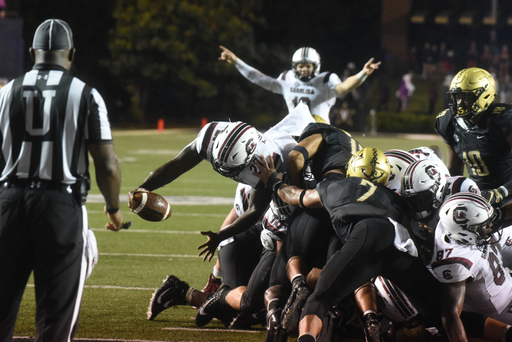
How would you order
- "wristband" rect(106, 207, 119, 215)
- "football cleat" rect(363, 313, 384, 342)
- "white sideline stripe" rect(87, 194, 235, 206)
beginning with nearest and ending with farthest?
"wristband" rect(106, 207, 119, 215), "football cleat" rect(363, 313, 384, 342), "white sideline stripe" rect(87, 194, 235, 206)

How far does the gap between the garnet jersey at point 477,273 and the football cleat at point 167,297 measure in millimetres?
1829

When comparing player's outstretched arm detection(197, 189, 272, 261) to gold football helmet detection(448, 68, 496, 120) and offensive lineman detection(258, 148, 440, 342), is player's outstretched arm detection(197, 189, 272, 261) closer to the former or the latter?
offensive lineman detection(258, 148, 440, 342)

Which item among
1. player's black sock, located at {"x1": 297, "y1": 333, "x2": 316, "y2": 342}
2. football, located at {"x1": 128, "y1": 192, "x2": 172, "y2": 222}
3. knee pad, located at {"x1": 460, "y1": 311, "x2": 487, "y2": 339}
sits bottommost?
knee pad, located at {"x1": 460, "y1": 311, "x2": 487, "y2": 339}

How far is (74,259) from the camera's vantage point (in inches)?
125

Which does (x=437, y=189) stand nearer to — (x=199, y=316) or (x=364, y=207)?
(x=364, y=207)

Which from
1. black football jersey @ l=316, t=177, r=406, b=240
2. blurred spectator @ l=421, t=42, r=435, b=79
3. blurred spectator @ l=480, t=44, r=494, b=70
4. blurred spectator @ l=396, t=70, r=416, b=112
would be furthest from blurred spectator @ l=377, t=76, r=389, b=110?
black football jersey @ l=316, t=177, r=406, b=240

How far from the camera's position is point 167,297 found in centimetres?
492

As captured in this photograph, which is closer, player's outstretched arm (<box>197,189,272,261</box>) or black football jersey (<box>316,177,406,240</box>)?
black football jersey (<box>316,177,406,240</box>)

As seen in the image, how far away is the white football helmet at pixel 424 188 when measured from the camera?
4.34m

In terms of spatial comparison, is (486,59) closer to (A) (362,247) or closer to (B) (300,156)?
(B) (300,156)

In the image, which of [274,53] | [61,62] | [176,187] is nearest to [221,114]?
[274,53]

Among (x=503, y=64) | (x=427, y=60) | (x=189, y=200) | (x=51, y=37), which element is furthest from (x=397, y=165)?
(x=427, y=60)

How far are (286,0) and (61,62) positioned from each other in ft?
107

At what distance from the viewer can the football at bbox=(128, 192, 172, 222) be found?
4.42 m
